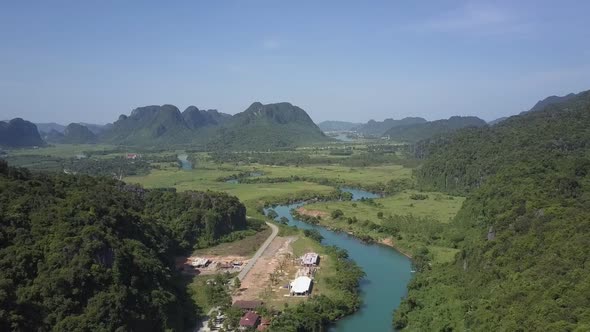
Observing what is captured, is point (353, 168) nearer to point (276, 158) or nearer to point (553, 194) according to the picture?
point (276, 158)

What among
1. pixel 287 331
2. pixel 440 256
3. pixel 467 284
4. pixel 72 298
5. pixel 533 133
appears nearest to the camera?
pixel 72 298

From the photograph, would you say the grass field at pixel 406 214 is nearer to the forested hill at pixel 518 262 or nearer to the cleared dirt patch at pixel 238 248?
the forested hill at pixel 518 262

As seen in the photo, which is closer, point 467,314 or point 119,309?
point 119,309

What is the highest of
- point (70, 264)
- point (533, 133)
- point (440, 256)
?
point (533, 133)

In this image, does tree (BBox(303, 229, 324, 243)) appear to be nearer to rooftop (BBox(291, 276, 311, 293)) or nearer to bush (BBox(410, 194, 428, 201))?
rooftop (BBox(291, 276, 311, 293))

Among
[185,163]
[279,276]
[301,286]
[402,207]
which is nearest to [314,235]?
[279,276]

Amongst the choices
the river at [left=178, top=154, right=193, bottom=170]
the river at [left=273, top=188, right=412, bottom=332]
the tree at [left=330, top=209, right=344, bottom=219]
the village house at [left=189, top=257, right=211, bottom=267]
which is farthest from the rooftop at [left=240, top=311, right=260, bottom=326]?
the river at [left=178, top=154, right=193, bottom=170]

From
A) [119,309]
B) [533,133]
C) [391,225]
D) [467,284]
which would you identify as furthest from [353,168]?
[119,309]

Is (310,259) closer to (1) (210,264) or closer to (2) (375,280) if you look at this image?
(2) (375,280)
